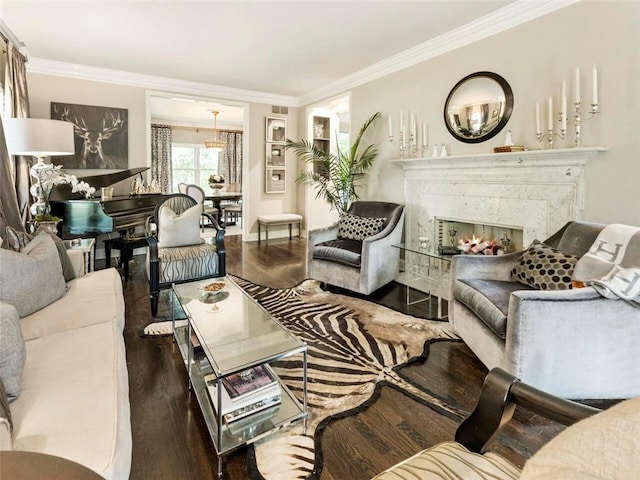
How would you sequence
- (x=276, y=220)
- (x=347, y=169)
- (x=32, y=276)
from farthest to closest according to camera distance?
(x=276, y=220)
(x=347, y=169)
(x=32, y=276)

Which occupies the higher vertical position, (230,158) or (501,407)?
(230,158)

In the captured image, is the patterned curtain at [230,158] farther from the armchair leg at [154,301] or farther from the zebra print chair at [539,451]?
the zebra print chair at [539,451]

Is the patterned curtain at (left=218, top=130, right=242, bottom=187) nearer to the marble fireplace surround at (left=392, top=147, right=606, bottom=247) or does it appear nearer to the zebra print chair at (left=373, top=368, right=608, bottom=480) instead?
the marble fireplace surround at (left=392, top=147, right=606, bottom=247)

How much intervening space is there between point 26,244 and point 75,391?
127 cm

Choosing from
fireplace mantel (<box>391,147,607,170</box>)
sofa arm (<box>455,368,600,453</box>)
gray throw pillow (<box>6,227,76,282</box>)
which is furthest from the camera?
fireplace mantel (<box>391,147,607,170</box>)

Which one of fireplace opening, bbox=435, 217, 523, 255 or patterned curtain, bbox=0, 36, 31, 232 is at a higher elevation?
patterned curtain, bbox=0, 36, 31, 232

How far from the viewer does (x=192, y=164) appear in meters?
9.86

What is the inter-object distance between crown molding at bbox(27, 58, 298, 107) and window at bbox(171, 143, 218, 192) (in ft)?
13.5

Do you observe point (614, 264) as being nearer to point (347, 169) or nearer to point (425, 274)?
point (425, 274)

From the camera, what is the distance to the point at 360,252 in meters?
3.71

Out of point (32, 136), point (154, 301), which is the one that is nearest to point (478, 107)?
point (154, 301)

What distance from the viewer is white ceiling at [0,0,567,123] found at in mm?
3143

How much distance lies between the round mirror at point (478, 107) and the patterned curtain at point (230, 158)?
7425mm

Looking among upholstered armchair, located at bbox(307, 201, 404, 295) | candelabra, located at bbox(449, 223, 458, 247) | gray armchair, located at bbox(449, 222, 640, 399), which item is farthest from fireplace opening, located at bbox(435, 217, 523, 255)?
gray armchair, located at bbox(449, 222, 640, 399)
